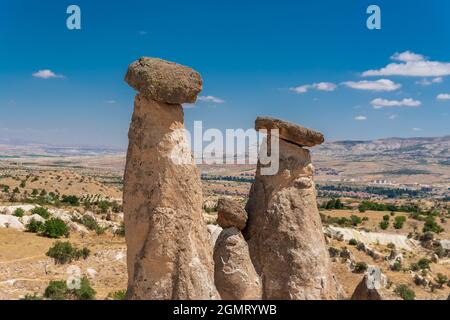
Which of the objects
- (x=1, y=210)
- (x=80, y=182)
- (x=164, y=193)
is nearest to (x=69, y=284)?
(x=164, y=193)

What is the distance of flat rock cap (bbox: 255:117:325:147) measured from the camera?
10.4m

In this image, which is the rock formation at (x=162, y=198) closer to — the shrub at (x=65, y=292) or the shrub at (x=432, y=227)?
the shrub at (x=65, y=292)

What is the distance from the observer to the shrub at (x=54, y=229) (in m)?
26.8

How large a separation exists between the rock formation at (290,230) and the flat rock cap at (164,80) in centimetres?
267

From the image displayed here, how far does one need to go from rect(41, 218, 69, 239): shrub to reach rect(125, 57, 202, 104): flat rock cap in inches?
809

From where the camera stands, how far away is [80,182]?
7256 cm

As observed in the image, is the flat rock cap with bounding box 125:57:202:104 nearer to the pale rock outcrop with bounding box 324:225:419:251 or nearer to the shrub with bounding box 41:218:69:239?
the shrub with bounding box 41:218:69:239

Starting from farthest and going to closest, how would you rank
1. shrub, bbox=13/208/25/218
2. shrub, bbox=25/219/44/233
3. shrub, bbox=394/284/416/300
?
shrub, bbox=13/208/25/218 < shrub, bbox=25/219/44/233 < shrub, bbox=394/284/416/300

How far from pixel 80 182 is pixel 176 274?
67.9 metres

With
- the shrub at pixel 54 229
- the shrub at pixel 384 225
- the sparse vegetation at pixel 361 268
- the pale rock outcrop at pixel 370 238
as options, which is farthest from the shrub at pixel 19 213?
the shrub at pixel 384 225

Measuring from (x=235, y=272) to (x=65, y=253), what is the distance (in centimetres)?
1420

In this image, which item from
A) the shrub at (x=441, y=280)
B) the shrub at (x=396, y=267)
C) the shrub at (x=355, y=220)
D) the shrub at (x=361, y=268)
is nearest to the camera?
the shrub at (x=361, y=268)

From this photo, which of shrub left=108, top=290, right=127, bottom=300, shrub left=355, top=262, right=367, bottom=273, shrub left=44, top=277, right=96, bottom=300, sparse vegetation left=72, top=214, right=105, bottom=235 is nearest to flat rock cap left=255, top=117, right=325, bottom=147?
shrub left=108, top=290, right=127, bottom=300
